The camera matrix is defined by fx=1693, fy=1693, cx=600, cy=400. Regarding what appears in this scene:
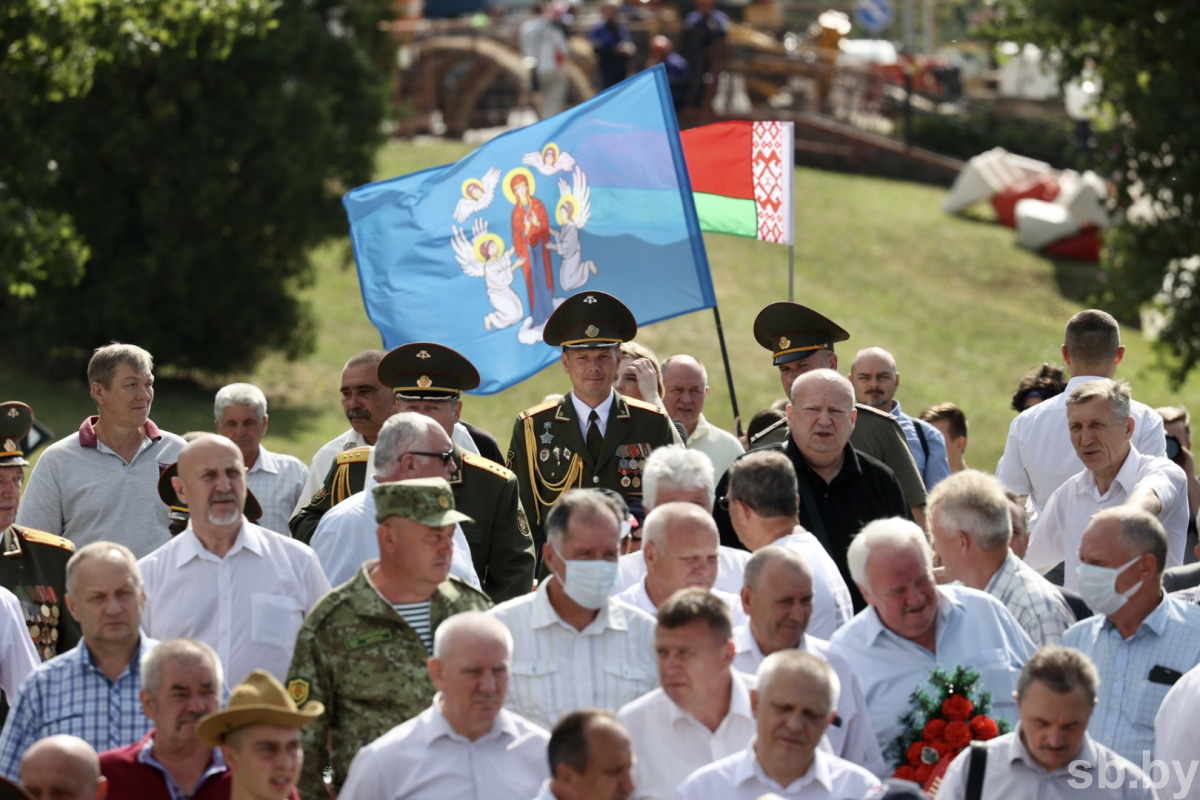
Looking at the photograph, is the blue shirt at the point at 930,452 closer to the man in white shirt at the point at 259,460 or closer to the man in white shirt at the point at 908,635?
the man in white shirt at the point at 908,635

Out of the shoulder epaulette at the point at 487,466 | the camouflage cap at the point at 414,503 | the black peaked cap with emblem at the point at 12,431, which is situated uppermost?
the camouflage cap at the point at 414,503

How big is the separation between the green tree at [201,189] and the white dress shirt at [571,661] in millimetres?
12520

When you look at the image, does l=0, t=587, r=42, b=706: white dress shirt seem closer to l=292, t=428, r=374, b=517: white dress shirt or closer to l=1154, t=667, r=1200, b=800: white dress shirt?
l=292, t=428, r=374, b=517: white dress shirt

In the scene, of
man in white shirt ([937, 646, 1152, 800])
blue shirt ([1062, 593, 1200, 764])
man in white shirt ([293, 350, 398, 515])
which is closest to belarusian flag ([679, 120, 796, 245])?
man in white shirt ([293, 350, 398, 515])

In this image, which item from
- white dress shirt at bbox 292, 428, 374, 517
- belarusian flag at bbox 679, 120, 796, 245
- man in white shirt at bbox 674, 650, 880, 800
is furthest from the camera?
belarusian flag at bbox 679, 120, 796, 245

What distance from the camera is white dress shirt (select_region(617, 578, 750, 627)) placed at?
6.20 m

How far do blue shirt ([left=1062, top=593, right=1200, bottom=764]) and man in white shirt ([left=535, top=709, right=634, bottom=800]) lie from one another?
1.95 metres

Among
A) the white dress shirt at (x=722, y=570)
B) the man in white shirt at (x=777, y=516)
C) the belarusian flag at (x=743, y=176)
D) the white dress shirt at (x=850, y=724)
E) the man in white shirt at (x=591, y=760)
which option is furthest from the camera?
the belarusian flag at (x=743, y=176)

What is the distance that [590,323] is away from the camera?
827 cm

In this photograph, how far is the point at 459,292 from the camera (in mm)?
10055

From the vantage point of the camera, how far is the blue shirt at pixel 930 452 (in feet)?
29.6

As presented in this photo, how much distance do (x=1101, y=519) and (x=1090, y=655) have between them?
49 centimetres

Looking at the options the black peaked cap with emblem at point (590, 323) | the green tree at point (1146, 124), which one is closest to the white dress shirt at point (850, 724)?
the black peaked cap with emblem at point (590, 323)

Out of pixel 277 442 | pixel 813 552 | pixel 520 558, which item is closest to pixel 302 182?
pixel 277 442
